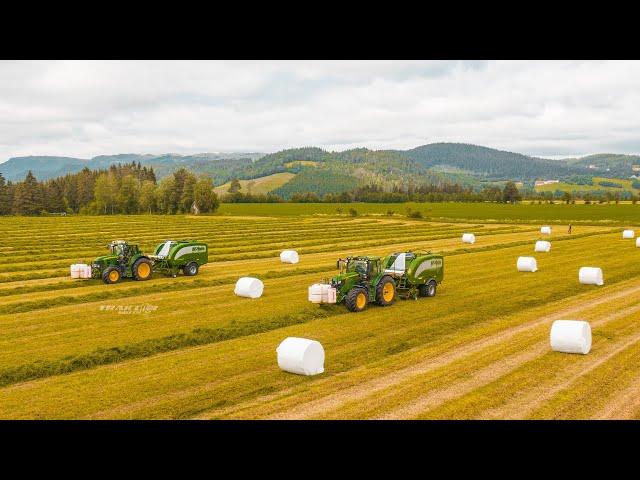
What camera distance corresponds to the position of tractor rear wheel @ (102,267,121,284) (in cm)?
2922

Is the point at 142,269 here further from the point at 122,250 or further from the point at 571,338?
the point at 571,338

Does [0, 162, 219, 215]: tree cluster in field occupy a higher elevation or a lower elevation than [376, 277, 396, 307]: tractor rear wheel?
higher

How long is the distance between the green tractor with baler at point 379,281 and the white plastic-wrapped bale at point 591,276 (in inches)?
309

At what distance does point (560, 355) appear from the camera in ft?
55.0

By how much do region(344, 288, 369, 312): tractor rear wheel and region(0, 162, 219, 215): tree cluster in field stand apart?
114 metres

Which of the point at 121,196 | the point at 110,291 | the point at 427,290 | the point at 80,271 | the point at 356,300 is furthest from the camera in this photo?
the point at 121,196

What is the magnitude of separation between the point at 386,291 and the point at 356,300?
5.72 feet

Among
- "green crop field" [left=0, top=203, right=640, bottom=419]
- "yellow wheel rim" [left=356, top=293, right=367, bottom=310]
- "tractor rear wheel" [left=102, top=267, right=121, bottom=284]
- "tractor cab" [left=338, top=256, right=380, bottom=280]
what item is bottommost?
"green crop field" [left=0, top=203, right=640, bottom=419]

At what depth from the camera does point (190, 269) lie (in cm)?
3228

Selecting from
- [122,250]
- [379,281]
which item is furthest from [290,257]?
[379,281]

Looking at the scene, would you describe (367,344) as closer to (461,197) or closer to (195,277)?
(195,277)

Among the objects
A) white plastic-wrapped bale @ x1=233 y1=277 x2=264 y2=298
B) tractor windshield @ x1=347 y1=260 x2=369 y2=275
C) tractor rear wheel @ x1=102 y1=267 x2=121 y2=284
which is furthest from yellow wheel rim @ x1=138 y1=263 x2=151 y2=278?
tractor windshield @ x1=347 y1=260 x2=369 y2=275

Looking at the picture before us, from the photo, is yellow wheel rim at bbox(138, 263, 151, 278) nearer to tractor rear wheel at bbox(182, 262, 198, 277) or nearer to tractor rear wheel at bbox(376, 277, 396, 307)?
tractor rear wheel at bbox(182, 262, 198, 277)

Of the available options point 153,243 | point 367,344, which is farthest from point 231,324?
point 153,243
